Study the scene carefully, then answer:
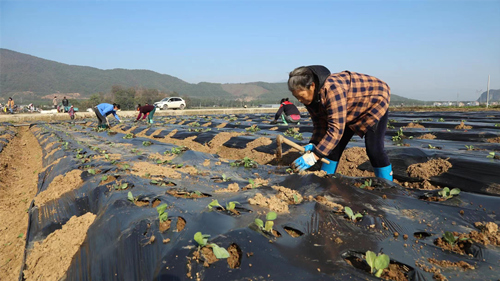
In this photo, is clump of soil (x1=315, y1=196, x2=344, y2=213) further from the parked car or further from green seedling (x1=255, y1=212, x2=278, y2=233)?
the parked car

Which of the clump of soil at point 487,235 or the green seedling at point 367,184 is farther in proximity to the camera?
the green seedling at point 367,184

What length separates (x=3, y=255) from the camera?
10.8 ft

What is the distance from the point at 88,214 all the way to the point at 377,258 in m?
2.85

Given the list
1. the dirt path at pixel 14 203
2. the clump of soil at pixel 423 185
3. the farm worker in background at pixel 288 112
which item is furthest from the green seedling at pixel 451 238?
the farm worker in background at pixel 288 112

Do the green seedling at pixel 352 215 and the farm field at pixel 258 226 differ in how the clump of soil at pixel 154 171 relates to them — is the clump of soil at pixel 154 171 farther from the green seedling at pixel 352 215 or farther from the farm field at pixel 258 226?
the green seedling at pixel 352 215

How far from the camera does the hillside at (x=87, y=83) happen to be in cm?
11594

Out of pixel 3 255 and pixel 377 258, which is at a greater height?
pixel 377 258

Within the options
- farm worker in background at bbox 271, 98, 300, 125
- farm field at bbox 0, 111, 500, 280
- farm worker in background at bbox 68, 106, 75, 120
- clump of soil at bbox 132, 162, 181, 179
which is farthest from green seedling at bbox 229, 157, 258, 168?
farm worker in background at bbox 68, 106, 75, 120

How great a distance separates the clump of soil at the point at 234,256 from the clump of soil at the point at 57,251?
4.80ft

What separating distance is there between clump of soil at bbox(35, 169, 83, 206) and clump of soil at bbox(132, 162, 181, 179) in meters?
0.78

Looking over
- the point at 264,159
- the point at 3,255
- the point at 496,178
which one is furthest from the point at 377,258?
the point at 264,159

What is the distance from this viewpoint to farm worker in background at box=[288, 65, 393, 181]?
2830 mm

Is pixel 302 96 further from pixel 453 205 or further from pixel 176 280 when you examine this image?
pixel 176 280

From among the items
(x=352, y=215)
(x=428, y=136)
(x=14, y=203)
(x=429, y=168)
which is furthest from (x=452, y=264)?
(x=428, y=136)
